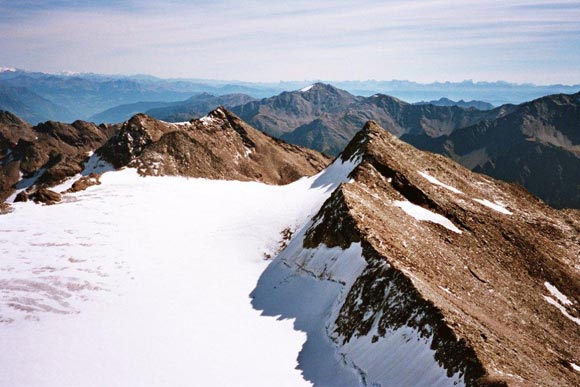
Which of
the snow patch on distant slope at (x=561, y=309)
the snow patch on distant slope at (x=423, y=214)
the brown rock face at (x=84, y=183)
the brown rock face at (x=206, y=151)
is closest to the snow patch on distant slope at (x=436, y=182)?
the snow patch on distant slope at (x=423, y=214)

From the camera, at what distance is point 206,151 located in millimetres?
109500

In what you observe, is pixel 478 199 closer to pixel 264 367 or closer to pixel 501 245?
pixel 501 245

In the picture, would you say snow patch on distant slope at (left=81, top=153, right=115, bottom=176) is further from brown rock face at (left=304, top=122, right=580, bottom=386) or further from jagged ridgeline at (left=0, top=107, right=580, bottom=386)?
brown rock face at (left=304, top=122, right=580, bottom=386)

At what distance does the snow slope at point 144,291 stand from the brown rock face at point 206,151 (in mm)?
31359

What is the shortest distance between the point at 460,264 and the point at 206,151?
274 feet

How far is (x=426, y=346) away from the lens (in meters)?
22.4

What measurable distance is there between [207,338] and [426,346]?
17.1m

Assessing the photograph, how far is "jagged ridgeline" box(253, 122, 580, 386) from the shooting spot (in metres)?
22.4

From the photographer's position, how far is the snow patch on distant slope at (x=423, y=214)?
46.0 meters

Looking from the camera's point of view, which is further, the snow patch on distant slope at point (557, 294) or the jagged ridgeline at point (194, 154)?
the jagged ridgeline at point (194, 154)

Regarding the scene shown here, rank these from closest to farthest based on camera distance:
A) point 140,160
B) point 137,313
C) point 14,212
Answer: point 137,313
point 14,212
point 140,160

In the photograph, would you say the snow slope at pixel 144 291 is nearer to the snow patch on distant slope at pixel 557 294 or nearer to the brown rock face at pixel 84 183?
the brown rock face at pixel 84 183

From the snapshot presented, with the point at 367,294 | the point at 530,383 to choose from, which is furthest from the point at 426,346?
the point at 367,294

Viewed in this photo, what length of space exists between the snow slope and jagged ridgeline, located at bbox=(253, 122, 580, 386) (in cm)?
404
